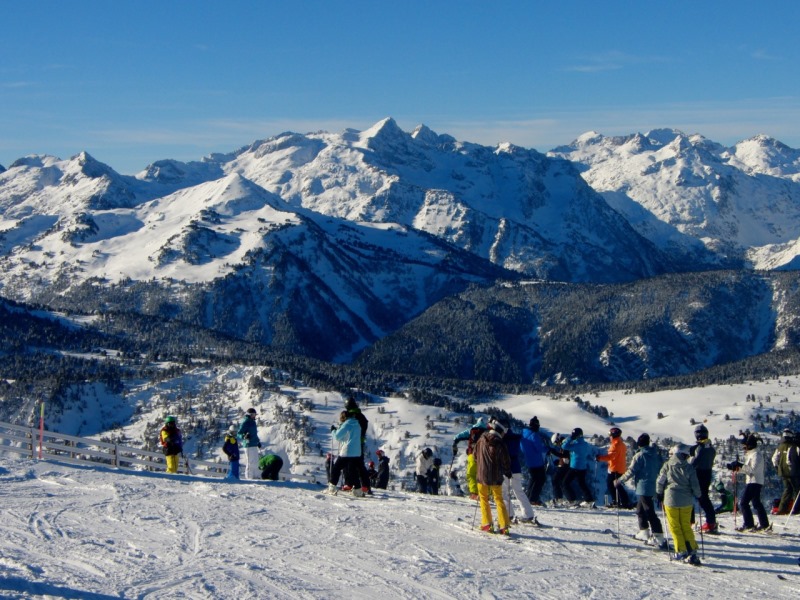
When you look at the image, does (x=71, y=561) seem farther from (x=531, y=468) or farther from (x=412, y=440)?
(x=412, y=440)

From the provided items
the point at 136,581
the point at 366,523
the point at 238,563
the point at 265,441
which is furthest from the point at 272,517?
the point at 265,441

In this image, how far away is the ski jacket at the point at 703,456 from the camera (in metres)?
26.6

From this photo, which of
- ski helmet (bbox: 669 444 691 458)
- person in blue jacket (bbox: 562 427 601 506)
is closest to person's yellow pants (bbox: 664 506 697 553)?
ski helmet (bbox: 669 444 691 458)

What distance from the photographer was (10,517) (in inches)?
918

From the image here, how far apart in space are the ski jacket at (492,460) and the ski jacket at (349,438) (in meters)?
6.74

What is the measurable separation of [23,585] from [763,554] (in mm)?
17896

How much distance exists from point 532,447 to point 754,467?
635cm

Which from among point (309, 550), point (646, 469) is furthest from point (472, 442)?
point (309, 550)

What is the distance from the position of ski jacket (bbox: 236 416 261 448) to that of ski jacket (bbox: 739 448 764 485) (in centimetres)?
1724

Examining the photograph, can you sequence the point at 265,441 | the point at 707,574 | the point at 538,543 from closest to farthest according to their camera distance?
the point at 707,574 → the point at 538,543 → the point at 265,441

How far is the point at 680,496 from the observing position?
74.4ft

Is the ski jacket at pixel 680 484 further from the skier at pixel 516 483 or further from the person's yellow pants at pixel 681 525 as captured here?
the skier at pixel 516 483

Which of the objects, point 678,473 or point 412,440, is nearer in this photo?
point 678,473

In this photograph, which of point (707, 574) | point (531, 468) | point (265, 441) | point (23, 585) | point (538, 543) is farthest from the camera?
point (265, 441)
